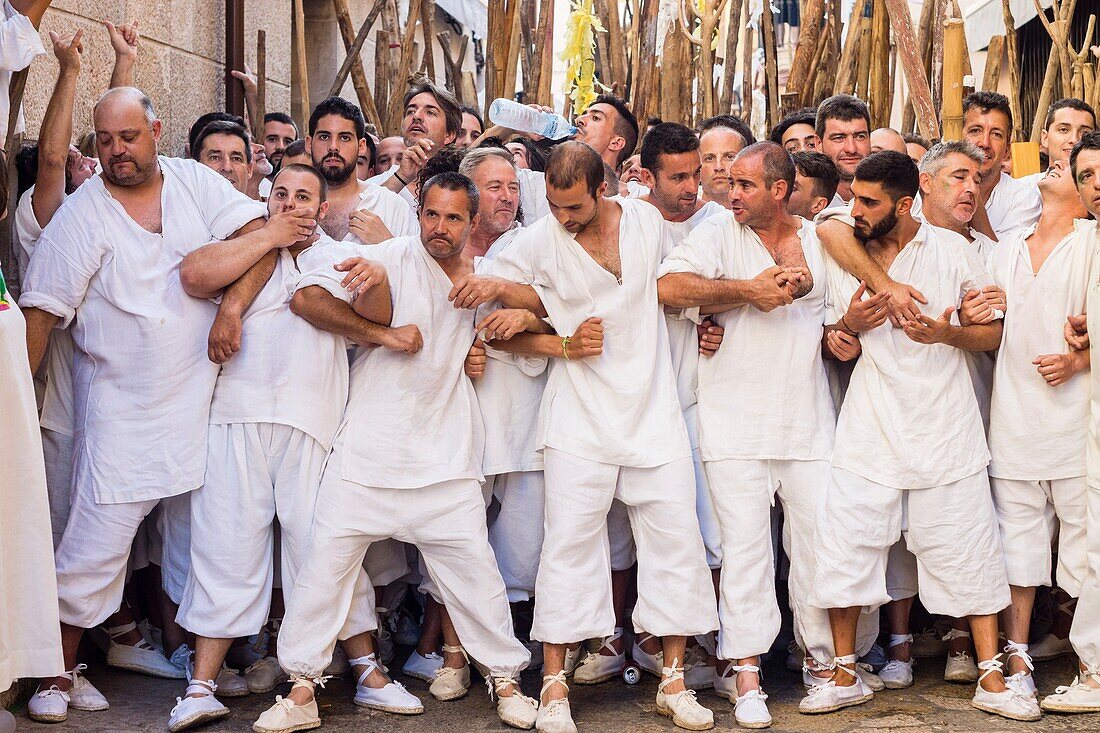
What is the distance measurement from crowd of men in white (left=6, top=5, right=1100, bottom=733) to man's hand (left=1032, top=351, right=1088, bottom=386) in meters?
0.01

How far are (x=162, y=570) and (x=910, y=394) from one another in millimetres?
2641

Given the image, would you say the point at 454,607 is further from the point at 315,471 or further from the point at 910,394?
the point at 910,394

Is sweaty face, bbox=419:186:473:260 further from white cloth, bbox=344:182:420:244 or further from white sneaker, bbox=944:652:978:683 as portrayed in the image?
white sneaker, bbox=944:652:978:683

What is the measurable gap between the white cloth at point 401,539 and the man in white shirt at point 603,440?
16 centimetres

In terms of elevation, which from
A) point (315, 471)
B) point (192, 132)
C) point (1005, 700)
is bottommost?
point (1005, 700)

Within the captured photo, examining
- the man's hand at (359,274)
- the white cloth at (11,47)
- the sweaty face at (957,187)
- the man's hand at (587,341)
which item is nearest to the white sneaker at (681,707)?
the man's hand at (587,341)

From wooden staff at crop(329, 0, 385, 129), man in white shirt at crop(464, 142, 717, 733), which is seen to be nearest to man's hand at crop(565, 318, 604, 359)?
man in white shirt at crop(464, 142, 717, 733)

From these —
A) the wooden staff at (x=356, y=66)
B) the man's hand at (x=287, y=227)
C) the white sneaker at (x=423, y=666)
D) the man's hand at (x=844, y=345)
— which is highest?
the wooden staff at (x=356, y=66)

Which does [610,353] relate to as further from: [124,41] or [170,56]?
[170,56]

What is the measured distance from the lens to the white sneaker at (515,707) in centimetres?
396

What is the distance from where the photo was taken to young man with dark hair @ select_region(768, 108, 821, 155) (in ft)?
17.5

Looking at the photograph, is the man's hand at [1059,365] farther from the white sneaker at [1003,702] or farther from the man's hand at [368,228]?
the man's hand at [368,228]

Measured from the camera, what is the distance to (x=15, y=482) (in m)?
3.49

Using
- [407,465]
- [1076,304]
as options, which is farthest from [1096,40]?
[407,465]
